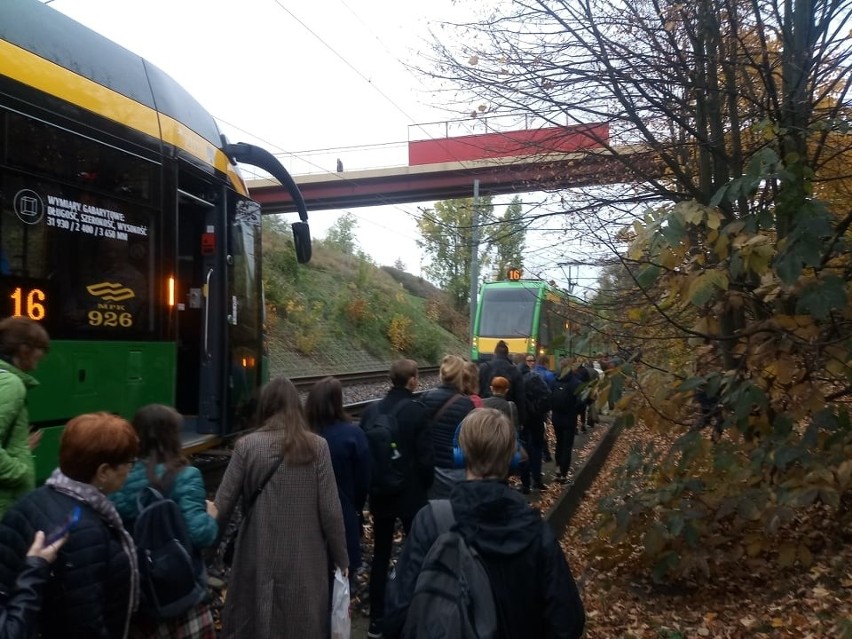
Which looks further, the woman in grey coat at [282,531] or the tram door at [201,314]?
the tram door at [201,314]

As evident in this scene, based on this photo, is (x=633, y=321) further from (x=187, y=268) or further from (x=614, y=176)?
(x=187, y=268)

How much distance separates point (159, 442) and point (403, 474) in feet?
7.24

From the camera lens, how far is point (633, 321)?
21.4 ft

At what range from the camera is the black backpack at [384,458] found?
5.09m

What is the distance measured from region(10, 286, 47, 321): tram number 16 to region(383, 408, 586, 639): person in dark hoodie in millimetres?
3921

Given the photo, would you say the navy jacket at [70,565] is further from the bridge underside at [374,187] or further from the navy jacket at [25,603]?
the bridge underside at [374,187]

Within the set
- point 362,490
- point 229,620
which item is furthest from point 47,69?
point 229,620

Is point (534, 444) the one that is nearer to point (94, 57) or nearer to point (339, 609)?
point (339, 609)

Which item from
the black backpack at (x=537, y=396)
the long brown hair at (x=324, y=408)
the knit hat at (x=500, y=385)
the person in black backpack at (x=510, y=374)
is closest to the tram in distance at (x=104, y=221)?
the long brown hair at (x=324, y=408)

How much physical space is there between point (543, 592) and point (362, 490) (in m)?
2.30

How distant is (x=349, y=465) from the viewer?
4676 mm

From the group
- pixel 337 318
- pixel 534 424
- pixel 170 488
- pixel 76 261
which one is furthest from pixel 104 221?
pixel 337 318

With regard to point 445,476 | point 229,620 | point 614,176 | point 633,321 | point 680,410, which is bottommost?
point 229,620

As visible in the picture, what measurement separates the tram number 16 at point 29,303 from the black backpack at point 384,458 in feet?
8.38
